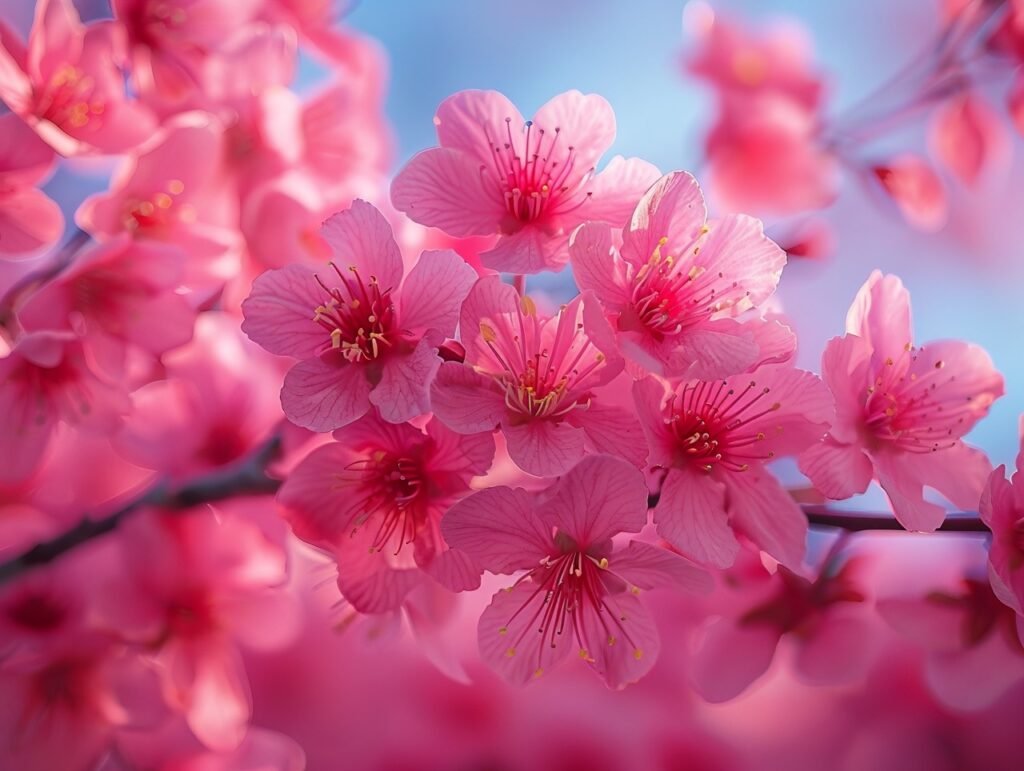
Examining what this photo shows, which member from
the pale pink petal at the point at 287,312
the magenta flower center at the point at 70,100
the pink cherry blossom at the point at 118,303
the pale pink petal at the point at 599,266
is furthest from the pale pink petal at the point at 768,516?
the magenta flower center at the point at 70,100

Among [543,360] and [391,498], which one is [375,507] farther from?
[543,360]

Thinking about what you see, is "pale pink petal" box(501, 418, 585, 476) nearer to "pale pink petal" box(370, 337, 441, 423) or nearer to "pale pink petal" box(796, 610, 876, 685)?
"pale pink petal" box(370, 337, 441, 423)

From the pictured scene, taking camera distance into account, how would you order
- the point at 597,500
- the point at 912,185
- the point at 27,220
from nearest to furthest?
the point at 597,500 < the point at 27,220 < the point at 912,185

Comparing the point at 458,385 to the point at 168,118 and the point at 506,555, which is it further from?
the point at 168,118

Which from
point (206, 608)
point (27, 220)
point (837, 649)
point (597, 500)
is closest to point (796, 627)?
point (837, 649)

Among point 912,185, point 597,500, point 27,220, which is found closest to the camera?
point 597,500

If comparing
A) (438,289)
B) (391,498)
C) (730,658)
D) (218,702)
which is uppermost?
(438,289)

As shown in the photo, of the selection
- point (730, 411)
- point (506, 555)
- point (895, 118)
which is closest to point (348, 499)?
point (506, 555)

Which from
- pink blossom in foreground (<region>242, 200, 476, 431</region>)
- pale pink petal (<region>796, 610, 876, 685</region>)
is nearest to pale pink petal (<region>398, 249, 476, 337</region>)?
pink blossom in foreground (<region>242, 200, 476, 431</region>)
